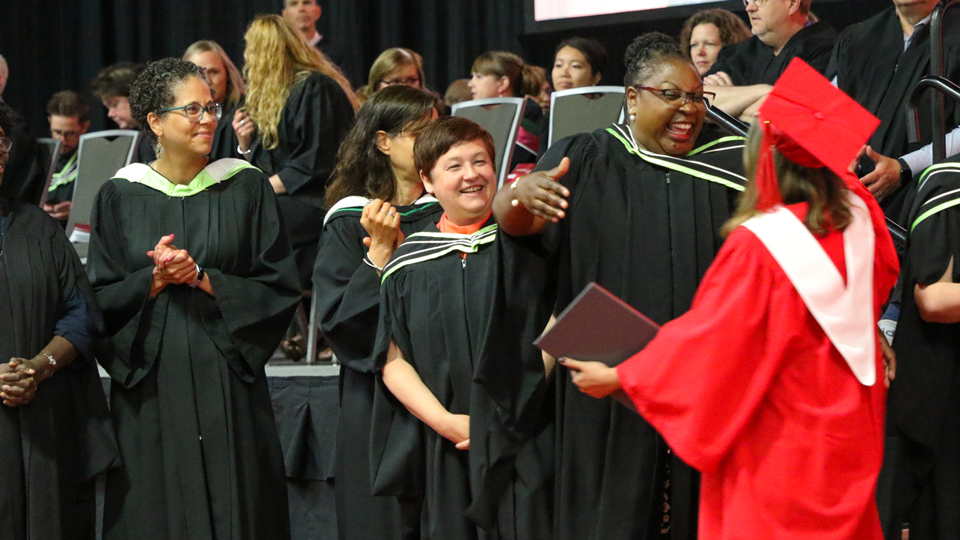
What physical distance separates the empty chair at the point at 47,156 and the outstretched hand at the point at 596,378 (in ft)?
15.6

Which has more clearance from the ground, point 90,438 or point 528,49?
point 528,49

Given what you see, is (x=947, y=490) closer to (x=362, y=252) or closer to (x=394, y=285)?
(x=394, y=285)

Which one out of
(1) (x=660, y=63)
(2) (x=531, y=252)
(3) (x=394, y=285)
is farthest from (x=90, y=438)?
(1) (x=660, y=63)

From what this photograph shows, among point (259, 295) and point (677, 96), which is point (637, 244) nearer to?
point (677, 96)

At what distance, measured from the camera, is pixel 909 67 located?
389 centimetres

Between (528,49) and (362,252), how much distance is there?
4.82 m

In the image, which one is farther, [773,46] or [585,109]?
[585,109]

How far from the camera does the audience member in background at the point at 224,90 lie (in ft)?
18.2

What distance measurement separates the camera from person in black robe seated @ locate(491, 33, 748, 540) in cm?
264

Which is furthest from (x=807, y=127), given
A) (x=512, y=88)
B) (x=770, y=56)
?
(x=512, y=88)

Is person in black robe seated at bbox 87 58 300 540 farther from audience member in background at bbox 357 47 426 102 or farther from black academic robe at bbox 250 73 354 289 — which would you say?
audience member in background at bbox 357 47 426 102

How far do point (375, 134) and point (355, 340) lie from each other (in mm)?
706

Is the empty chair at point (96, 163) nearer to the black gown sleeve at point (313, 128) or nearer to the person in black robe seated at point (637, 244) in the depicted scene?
the black gown sleeve at point (313, 128)

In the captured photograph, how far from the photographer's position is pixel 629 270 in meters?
2.70
